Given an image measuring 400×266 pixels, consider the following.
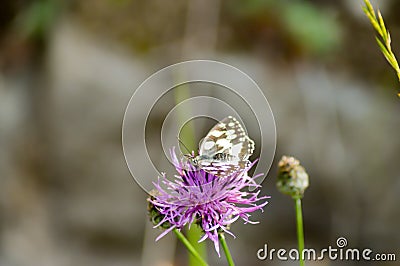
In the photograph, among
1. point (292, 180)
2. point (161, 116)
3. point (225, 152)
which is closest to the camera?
point (225, 152)

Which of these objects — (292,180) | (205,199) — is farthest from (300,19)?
(205,199)

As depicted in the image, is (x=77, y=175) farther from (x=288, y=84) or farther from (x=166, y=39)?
(x=288, y=84)

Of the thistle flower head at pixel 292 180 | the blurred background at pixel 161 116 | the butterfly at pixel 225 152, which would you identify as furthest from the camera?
the blurred background at pixel 161 116

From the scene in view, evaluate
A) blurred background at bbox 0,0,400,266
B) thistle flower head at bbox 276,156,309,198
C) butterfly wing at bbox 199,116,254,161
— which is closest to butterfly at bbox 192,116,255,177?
butterfly wing at bbox 199,116,254,161

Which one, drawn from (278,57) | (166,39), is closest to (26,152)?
(166,39)

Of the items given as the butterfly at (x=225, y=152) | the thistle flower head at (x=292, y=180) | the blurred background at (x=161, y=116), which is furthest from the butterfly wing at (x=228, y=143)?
the blurred background at (x=161, y=116)

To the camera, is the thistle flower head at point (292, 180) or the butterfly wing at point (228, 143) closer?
the butterfly wing at point (228, 143)

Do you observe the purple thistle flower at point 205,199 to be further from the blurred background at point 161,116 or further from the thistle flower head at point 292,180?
the blurred background at point 161,116

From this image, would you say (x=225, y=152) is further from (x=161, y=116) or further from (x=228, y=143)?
(x=161, y=116)
